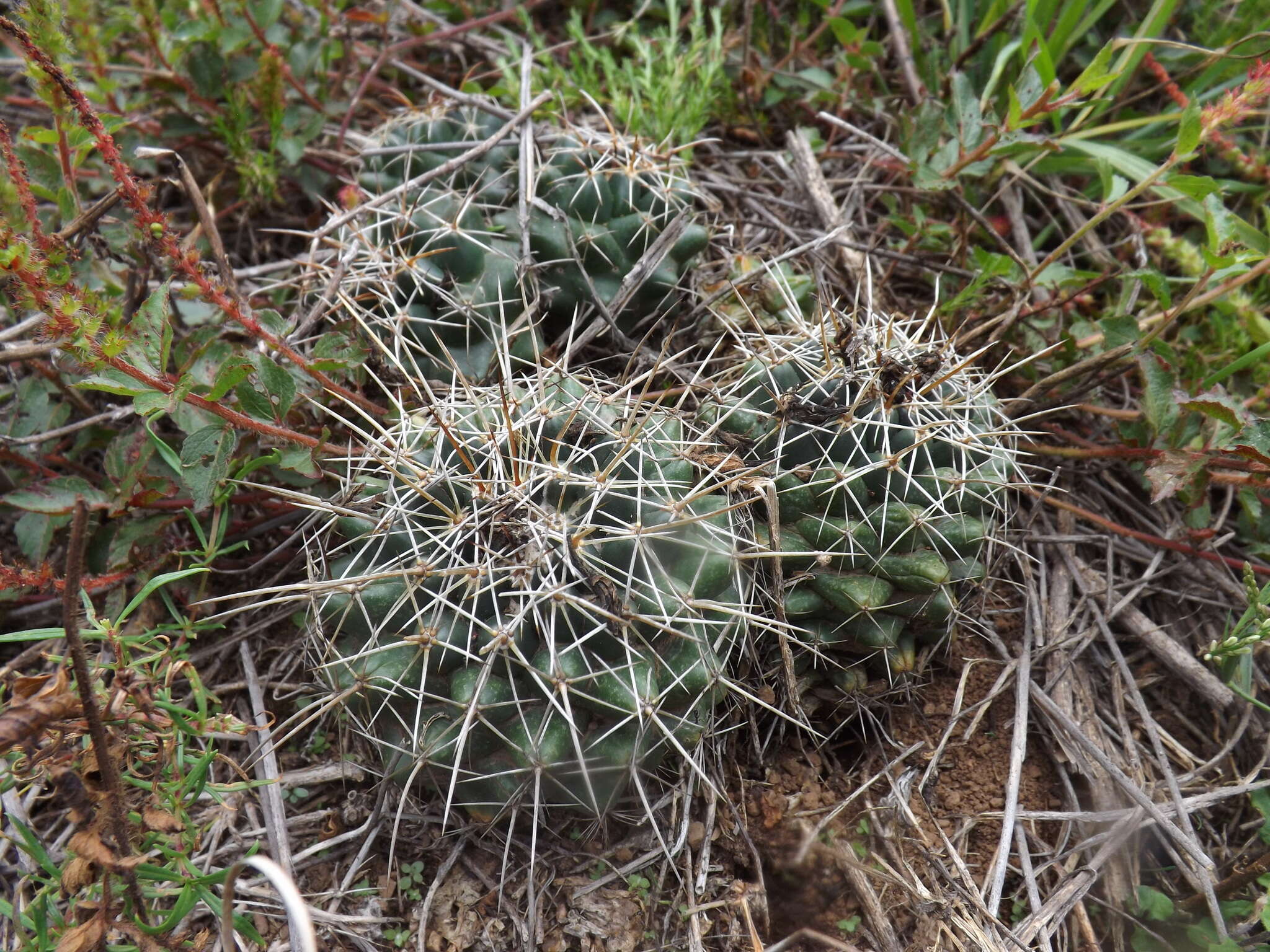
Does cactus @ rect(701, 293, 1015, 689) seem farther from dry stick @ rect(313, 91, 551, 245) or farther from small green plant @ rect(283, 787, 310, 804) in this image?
small green plant @ rect(283, 787, 310, 804)

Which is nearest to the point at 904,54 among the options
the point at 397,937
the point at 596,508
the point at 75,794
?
the point at 596,508

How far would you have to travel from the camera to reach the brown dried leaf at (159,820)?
5.69ft

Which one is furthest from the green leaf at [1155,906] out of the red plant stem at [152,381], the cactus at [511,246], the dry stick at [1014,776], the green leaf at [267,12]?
the green leaf at [267,12]

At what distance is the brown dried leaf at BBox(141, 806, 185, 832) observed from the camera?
173 cm

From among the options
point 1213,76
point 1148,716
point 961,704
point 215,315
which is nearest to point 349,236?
point 215,315

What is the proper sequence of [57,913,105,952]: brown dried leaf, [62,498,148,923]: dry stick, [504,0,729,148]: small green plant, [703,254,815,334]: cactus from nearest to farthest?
[62,498,148,923]: dry stick, [57,913,105,952]: brown dried leaf, [703,254,815,334]: cactus, [504,0,729,148]: small green plant

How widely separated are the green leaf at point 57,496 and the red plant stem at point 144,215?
0.52 metres

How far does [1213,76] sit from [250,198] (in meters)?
3.23

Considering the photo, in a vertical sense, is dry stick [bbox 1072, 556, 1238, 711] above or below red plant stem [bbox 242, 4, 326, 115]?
below

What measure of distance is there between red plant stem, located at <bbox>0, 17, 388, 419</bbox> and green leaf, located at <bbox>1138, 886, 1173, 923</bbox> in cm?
209

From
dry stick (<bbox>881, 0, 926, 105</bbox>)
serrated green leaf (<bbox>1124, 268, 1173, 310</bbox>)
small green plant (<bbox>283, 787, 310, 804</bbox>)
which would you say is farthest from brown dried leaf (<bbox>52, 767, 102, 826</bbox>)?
dry stick (<bbox>881, 0, 926, 105</bbox>)

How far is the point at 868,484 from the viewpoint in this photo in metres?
1.98

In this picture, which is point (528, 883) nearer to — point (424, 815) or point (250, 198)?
point (424, 815)

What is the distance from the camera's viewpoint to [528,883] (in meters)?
1.85
